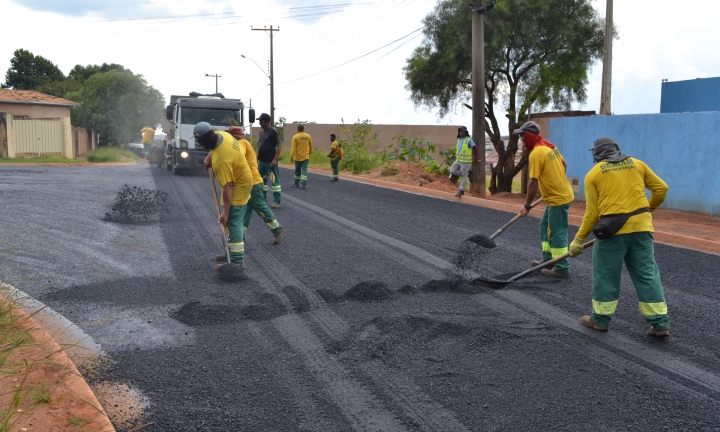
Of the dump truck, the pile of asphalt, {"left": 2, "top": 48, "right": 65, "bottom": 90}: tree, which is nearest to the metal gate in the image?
the dump truck

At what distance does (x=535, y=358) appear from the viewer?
468 centimetres

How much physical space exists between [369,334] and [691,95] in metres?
21.0

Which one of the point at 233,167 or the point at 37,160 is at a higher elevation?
the point at 233,167

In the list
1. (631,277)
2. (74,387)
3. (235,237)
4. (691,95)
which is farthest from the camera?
(691,95)

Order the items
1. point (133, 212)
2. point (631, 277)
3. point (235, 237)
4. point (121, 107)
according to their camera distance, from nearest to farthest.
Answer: point (631, 277) → point (235, 237) → point (133, 212) → point (121, 107)

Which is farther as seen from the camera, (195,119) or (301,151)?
(195,119)

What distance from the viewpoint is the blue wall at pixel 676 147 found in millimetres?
12383

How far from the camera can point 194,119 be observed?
2195cm

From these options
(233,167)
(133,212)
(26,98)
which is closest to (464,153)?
(133,212)

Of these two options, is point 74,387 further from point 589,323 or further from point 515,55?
point 515,55

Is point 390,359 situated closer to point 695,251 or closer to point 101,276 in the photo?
point 101,276

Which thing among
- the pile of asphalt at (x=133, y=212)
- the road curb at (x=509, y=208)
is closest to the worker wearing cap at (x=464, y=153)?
the road curb at (x=509, y=208)

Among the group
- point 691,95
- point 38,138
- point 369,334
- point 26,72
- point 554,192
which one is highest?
point 26,72

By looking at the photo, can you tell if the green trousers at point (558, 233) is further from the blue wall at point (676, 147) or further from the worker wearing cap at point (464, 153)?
the worker wearing cap at point (464, 153)
